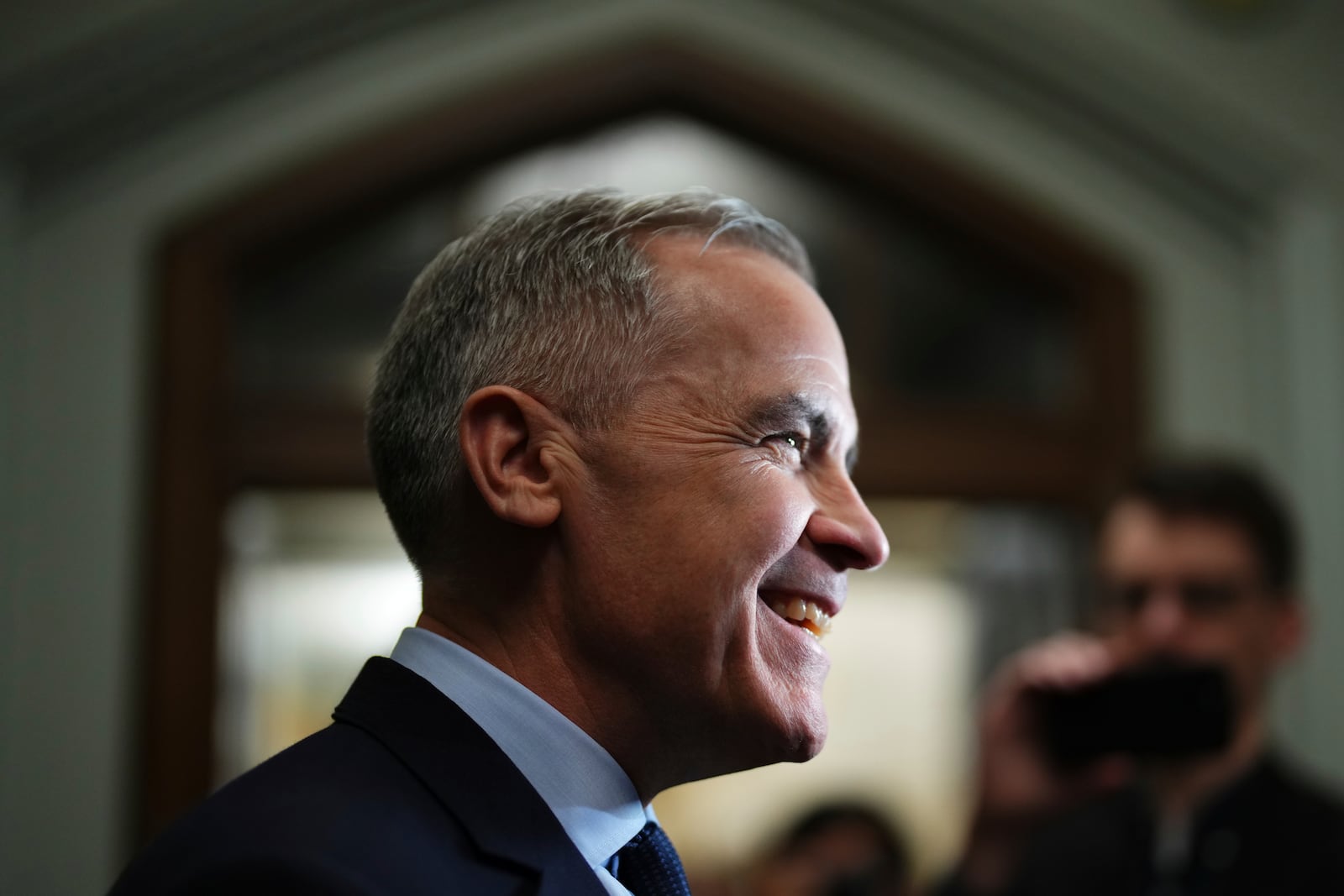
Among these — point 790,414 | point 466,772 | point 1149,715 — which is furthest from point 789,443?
point 1149,715

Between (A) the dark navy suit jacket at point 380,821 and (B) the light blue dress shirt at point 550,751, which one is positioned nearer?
(A) the dark navy suit jacket at point 380,821

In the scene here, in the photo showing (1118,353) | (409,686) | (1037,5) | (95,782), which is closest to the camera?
(409,686)

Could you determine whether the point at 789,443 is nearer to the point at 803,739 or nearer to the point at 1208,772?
the point at 803,739

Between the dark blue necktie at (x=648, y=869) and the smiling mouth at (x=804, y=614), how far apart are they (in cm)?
20

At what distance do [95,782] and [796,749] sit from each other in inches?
91.0

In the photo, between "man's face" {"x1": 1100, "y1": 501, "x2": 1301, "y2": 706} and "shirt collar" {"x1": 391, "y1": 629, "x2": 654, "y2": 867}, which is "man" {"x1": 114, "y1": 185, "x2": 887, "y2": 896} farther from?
"man's face" {"x1": 1100, "y1": 501, "x2": 1301, "y2": 706}

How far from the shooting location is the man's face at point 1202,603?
209cm

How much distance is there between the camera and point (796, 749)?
983 mm

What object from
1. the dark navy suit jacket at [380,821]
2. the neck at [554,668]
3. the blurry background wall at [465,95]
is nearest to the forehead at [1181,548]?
the blurry background wall at [465,95]

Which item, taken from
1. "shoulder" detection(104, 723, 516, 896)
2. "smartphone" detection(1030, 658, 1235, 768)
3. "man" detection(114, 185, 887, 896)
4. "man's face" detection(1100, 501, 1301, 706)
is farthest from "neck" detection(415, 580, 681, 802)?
"man's face" detection(1100, 501, 1301, 706)

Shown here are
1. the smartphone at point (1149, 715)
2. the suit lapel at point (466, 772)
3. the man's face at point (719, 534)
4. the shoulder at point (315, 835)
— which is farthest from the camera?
the smartphone at point (1149, 715)

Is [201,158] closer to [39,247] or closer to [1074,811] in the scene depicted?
[39,247]

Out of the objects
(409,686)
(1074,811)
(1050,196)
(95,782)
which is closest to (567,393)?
(409,686)

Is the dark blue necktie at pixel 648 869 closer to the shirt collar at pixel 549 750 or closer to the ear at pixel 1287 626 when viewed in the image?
the shirt collar at pixel 549 750
